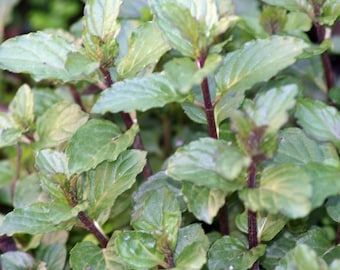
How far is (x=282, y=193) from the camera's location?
0.79 m

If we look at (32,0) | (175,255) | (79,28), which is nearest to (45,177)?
(175,255)

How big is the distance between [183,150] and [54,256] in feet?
1.44

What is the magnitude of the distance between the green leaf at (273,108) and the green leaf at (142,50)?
25 cm

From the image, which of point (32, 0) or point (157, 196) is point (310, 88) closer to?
point (157, 196)

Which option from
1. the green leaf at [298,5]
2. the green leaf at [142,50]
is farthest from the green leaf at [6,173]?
the green leaf at [298,5]

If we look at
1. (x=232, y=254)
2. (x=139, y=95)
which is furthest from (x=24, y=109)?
(x=232, y=254)


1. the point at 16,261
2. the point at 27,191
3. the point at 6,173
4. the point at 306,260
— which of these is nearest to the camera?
the point at 306,260

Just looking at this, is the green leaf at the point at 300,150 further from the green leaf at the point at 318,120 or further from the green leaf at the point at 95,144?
the green leaf at the point at 95,144

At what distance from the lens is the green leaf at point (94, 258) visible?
0.99m

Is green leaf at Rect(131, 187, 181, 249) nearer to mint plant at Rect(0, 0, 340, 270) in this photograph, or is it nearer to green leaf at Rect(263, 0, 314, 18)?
mint plant at Rect(0, 0, 340, 270)

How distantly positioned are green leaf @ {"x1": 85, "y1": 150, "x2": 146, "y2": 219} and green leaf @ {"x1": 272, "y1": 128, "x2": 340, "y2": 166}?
8.7 inches

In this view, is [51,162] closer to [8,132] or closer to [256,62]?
[8,132]

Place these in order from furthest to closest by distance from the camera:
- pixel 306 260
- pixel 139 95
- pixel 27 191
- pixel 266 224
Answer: pixel 27 191, pixel 266 224, pixel 139 95, pixel 306 260

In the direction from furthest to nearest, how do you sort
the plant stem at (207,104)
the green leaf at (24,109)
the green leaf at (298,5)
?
the green leaf at (24,109), the green leaf at (298,5), the plant stem at (207,104)
